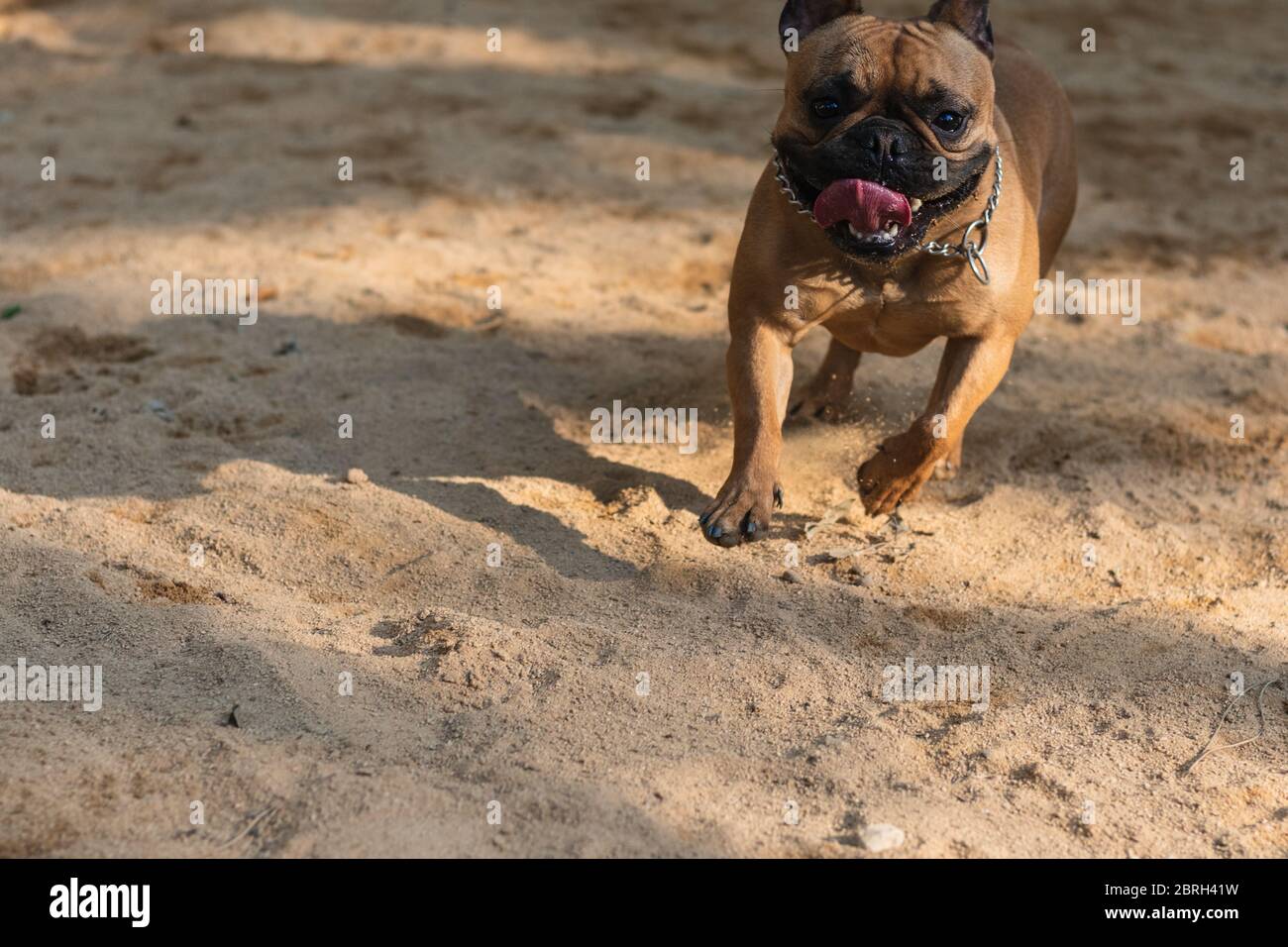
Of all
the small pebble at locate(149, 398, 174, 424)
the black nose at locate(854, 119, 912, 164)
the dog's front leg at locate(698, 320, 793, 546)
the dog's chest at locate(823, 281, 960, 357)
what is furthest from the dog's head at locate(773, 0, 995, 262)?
the small pebble at locate(149, 398, 174, 424)

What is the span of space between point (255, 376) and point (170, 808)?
2.59 m

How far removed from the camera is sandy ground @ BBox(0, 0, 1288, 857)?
10.7ft

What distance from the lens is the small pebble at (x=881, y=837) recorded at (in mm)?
3088

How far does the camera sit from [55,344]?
552 centimetres

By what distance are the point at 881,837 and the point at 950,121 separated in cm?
199

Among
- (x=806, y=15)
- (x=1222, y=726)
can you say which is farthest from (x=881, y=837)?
(x=806, y=15)

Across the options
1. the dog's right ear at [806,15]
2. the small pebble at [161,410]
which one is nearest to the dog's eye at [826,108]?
the dog's right ear at [806,15]

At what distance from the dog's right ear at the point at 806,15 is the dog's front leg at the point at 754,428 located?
855 mm

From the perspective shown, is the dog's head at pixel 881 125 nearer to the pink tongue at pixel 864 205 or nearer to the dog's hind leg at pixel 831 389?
the pink tongue at pixel 864 205

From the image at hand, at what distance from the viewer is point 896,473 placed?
14.6 feet

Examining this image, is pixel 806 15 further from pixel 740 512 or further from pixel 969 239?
pixel 740 512

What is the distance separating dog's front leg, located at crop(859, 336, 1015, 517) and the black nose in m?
0.75

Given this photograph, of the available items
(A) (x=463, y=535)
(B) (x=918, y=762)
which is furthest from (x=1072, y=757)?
(A) (x=463, y=535)
